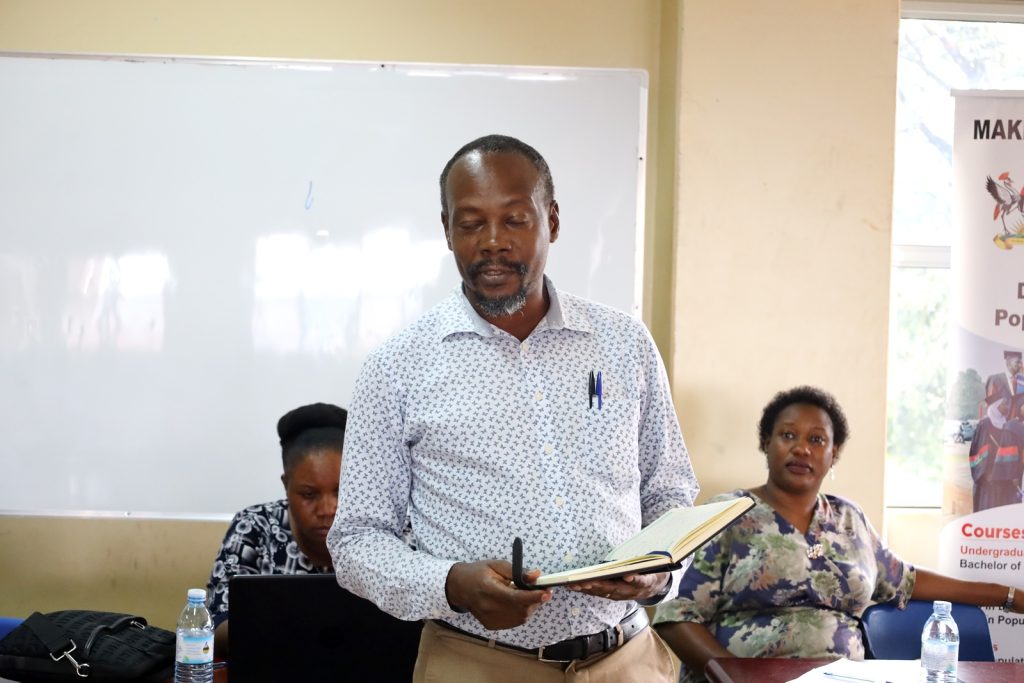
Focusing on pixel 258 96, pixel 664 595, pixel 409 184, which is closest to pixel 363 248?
pixel 409 184

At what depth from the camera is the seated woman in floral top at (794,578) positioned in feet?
10.0

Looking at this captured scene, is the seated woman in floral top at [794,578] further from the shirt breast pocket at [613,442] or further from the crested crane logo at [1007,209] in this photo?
the shirt breast pocket at [613,442]

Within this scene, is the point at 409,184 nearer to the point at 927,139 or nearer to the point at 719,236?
the point at 719,236

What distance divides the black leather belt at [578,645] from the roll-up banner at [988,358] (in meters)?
2.34

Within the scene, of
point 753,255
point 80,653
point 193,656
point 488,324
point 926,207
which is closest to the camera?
point 488,324

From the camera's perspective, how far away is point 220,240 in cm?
380

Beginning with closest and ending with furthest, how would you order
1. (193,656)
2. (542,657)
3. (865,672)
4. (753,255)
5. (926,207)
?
(542,657) → (193,656) → (865,672) → (753,255) → (926,207)

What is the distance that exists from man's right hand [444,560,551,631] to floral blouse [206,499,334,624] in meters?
1.25

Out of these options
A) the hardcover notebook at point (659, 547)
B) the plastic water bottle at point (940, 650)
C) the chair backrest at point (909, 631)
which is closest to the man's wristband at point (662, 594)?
the hardcover notebook at point (659, 547)

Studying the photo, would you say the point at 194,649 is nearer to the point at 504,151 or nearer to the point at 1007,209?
the point at 504,151

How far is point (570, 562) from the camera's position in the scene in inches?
70.8

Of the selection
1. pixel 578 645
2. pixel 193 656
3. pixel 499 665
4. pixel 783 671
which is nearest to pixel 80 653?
pixel 193 656

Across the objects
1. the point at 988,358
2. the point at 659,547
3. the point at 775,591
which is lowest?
the point at 775,591

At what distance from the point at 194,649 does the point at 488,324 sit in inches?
35.3
